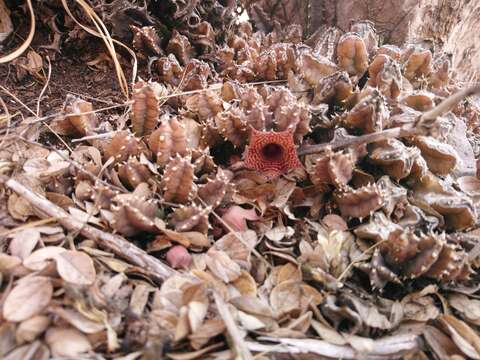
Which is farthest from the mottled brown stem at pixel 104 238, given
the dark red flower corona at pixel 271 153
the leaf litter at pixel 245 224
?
the dark red flower corona at pixel 271 153

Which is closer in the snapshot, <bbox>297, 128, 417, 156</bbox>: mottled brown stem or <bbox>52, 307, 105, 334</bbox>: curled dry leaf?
<bbox>52, 307, 105, 334</bbox>: curled dry leaf

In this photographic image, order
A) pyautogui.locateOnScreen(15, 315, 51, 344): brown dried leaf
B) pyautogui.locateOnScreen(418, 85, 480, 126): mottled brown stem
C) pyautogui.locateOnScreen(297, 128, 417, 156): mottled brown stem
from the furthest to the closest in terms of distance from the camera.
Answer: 1. pyautogui.locateOnScreen(297, 128, 417, 156): mottled brown stem
2. pyautogui.locateOnScreen(418, 85, 480, 126): mottled brown stem
3. pyautogui.locateOnScreen(15, 315, 51, 344): brown dried leaf

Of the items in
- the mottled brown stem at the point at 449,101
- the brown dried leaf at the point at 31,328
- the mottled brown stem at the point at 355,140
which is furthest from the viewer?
the mottled brown stem at the point at 355,140

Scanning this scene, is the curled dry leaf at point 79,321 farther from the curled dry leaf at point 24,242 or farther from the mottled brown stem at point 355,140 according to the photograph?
the mottled brown stem at point 355,140

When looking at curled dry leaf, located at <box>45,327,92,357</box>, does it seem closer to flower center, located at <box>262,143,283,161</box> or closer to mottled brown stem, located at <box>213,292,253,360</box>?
mottled brown stem, located at <box>213,292,253,360</box>

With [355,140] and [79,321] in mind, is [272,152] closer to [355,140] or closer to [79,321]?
[355,140]

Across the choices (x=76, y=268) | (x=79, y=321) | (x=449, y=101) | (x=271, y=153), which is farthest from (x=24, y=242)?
(x=449, y=101)

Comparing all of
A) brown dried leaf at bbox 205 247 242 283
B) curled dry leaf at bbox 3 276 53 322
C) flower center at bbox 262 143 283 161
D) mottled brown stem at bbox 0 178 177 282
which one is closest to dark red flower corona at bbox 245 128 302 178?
flower center at bbox 262 143 283 161
